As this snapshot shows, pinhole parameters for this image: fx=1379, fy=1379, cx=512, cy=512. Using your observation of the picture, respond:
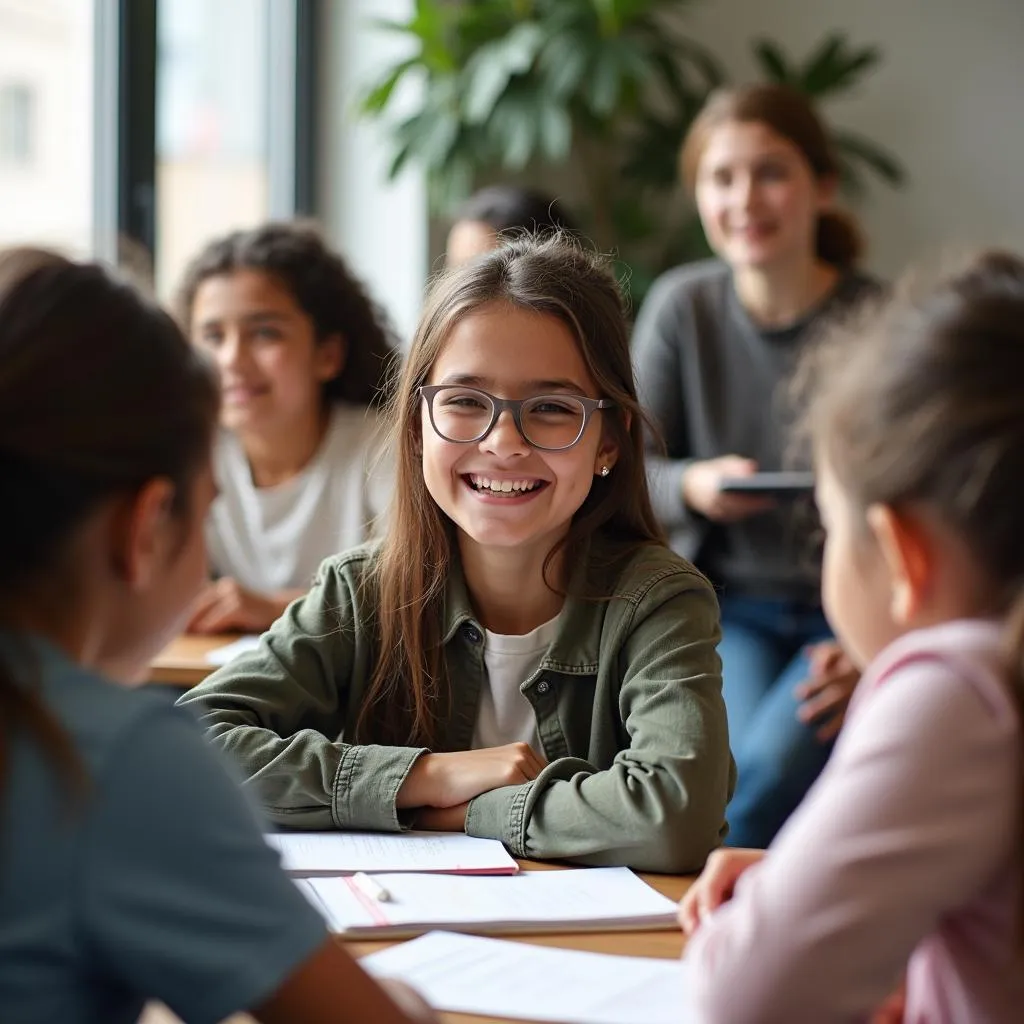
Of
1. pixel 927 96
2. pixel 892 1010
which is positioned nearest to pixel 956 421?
pixel 892 1010

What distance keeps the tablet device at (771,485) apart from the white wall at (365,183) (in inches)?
69.0

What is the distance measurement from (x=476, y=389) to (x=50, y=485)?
2.53 feet

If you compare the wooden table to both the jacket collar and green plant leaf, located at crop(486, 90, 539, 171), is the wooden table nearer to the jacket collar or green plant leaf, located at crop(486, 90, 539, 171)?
the jacket collar

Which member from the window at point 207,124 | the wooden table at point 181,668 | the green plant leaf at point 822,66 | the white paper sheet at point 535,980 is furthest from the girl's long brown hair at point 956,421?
the green plant leaf at point 822,66

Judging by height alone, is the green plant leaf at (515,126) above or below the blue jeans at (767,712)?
above

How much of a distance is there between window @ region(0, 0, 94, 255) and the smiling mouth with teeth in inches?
67.2

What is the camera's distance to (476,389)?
4.92 ft

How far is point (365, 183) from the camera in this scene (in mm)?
4191

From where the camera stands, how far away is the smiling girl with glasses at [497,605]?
52.8 inches

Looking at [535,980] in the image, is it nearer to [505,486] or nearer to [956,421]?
[956,421]

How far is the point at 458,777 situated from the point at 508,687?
8.4 inches

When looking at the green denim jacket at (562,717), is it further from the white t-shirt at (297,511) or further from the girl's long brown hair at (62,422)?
the white t-shirt at (297,511)

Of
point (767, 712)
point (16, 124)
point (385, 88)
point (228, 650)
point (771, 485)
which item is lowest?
point (767, 712)

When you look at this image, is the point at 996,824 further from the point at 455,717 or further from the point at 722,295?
the point at 722,295
